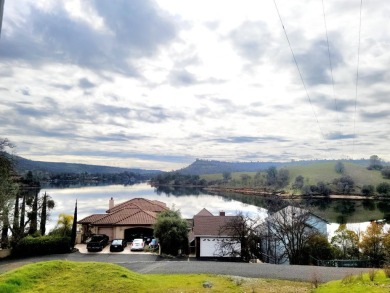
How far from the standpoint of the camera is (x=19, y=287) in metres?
14.6

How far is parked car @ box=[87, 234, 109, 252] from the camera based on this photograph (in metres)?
34.5

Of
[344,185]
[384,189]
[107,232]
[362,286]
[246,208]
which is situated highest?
[344,185]

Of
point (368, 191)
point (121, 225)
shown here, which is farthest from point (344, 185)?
point (121, 225)

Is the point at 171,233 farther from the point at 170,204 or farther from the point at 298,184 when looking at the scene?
the point at 298,184

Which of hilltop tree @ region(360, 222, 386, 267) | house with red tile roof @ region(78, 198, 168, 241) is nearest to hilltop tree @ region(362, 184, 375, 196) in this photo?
hilltop tree @ region(360, 222, 386, 267)

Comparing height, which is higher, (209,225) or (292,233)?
(209,225)

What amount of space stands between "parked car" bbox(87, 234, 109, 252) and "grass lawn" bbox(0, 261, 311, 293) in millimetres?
16798

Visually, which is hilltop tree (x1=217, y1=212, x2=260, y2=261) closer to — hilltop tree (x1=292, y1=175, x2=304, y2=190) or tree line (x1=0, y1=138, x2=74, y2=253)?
tree line (x1=0, y1=138, x2=74, y2=253)

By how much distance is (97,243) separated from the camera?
34.7m

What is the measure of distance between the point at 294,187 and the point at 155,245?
Answer: 143 metres

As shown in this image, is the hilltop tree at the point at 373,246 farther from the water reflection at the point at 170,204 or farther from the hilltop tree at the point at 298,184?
the hilltop tree at the point at 298,184

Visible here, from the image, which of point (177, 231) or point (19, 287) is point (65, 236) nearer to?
point (177, 231)

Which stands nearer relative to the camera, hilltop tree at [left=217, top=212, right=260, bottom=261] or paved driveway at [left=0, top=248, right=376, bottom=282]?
paved driveway at [left=0, top=248, right=376, bottom=282]

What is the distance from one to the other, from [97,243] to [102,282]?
19.4 m
